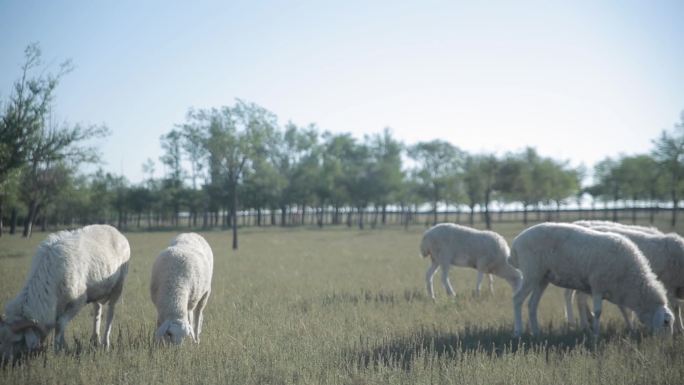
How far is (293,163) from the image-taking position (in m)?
79.7

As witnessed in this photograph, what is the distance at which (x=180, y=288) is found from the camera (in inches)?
260

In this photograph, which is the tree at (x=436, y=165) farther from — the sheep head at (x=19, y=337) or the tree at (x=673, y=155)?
the sheep head at (x=19, y=337)

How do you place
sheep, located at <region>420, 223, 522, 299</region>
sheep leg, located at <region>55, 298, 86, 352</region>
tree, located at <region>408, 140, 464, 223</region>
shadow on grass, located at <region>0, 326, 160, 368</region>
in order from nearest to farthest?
1. shadow on grass, located at <region>0, 326, 160, 368</region>
2. sheep leg, located at <region>55, 298, 86, 352</region>
3. sheep, located at <region>420, 223, 522, 299</region>
4. tree, located at <region>408, 140, 464, 223</region>

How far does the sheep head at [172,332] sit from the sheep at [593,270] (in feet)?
19.4

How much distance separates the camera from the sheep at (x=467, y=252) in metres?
12.2

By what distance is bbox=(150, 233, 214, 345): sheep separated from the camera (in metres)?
6.00

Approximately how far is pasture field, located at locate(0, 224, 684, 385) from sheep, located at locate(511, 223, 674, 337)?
551 millimetres

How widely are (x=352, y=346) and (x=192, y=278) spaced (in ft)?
10.0

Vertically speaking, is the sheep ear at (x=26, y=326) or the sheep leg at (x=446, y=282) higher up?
the sheep ear at (x=26, y=326)

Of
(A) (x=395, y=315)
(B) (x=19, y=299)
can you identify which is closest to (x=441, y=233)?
(A) (x=395, y=315)

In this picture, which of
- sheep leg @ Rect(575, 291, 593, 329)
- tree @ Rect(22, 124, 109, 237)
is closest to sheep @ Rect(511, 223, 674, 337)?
sheep leg @ Rect(575, 291, 593, 329)

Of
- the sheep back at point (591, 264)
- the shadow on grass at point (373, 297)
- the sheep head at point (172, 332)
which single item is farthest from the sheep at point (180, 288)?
the sheep back at point (591, 264)

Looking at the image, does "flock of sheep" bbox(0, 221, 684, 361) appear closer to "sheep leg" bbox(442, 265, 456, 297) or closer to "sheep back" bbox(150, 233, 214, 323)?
"sheep back" bbox(150, 233, 214, 323)

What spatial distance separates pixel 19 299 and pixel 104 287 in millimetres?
1252
